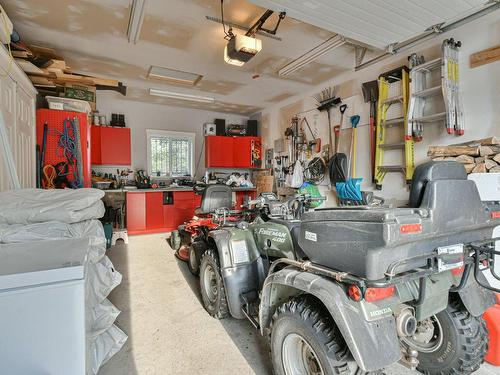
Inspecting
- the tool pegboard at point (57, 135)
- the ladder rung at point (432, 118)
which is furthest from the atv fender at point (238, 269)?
the tool pegboard at point (57, 135)

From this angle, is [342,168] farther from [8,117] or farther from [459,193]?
[8,117]

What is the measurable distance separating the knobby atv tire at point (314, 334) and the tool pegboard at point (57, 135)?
352 cm

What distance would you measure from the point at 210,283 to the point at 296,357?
129cm

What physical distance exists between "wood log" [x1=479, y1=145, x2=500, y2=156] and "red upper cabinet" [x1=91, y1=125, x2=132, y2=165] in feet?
19.7

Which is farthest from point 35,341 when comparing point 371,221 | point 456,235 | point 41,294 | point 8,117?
point 8,117

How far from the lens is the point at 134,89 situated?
5.30m

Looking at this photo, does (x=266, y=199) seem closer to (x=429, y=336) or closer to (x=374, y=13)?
(x=429, y=336)

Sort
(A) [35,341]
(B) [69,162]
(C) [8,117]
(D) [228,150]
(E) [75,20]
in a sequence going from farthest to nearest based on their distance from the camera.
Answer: (D) [228,150] → (B) [69,162] → (E) [75,20] → (C) [8,117] → (A) [35,341]

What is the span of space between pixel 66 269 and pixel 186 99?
547 cm

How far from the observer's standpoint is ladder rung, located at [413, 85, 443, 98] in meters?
2.86

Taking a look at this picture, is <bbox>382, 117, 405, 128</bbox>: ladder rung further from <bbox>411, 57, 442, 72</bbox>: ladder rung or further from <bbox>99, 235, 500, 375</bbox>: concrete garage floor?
<bbox>99, 235, 500, 375</bbox>: concrete garage floor

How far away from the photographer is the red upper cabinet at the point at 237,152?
6637mm

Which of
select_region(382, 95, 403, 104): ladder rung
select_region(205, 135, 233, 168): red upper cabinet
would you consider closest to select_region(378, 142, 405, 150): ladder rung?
select_region(382, 95, 403, 104): ladder rung

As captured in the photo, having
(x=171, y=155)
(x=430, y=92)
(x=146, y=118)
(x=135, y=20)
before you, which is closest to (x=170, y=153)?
(x=171, y=155)
